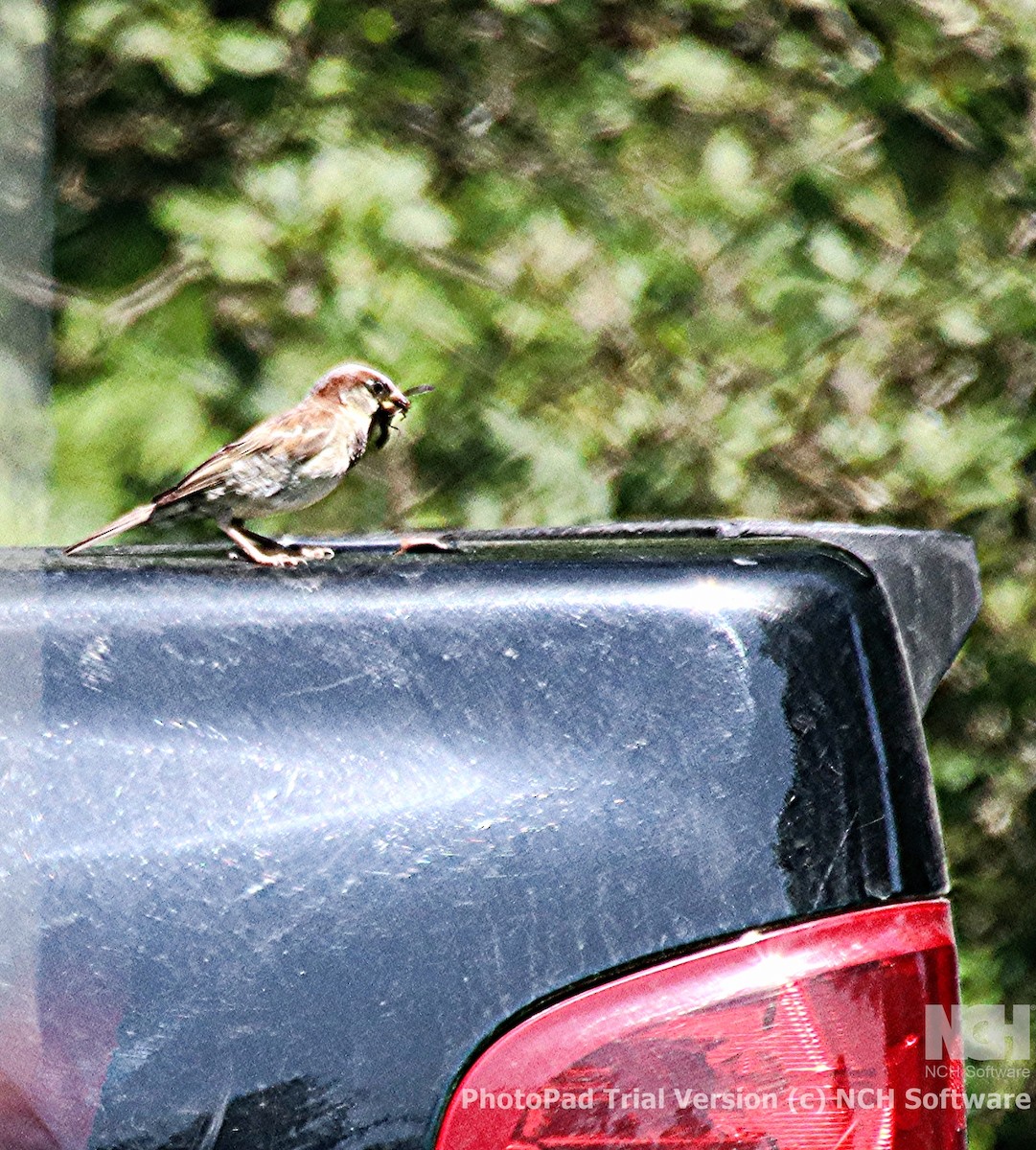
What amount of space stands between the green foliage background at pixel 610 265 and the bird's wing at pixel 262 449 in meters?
1.38

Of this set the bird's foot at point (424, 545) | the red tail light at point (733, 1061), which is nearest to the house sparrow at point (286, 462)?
the bird's foot at point (424, 545)

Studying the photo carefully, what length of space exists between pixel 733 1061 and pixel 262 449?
1478 mm

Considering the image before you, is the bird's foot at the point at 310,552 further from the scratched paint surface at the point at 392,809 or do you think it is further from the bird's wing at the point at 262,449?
the scratched paint surface at the point at 392,809

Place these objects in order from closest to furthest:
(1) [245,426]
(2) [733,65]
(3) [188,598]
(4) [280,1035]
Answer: (4) [280,1035]
(3) [188,598]
(1) [245,426]
(2) [733,65]

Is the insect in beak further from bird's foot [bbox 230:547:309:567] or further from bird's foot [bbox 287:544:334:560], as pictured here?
bird's foot [bbox 230:547:309:567]

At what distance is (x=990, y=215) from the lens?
4293 mm

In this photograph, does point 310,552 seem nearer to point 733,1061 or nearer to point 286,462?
point 286,462

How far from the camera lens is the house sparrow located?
7.64ft

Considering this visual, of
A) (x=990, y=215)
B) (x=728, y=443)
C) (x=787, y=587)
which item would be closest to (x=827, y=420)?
(x=728, y=443)

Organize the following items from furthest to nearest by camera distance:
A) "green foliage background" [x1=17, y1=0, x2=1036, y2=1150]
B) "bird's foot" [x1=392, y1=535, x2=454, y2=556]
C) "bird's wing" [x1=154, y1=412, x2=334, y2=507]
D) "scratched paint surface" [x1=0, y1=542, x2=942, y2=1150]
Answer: "green foliage background" [x1=17, y1=0, x2=1036, y2=1150]
"bird's wing" [x1=154, y1=412, x2=334, y2=507]
"bird's foot" [x1=392, y1=535, x2=454, y2=556]
"scratched paint surface" [x1=0, y1=542, x2=942, y2=1150]

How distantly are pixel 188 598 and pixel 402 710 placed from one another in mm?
228

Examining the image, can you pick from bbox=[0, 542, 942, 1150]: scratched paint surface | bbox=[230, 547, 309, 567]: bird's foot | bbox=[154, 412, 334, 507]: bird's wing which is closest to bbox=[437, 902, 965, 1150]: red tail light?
bbox=[0, 542, 942, 1150]: scratched paint surface

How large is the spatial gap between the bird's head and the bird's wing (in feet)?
0.38

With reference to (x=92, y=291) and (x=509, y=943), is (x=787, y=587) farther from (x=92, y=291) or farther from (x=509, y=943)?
(x=92, y=291)
